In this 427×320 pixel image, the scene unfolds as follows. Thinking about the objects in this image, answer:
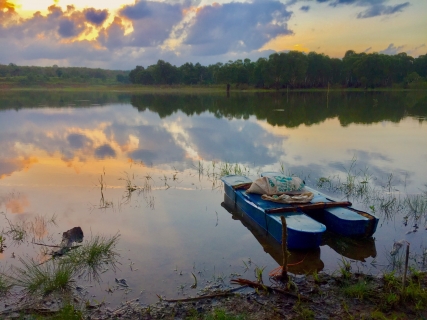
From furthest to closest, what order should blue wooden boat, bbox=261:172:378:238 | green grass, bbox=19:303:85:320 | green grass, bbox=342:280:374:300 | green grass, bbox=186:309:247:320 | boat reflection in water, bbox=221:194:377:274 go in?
blue wooden boat, bbox=261:172:378:238
boat reflection in water, bbox=221:194:377:274
green grass, bbox=342:280:374:300
green grass, bbox=19:303:85:320
green grass, bbox=186:309:247:320

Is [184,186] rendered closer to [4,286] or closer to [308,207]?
[308,207]

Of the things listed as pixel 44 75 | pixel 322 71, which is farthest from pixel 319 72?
pixel 44 75

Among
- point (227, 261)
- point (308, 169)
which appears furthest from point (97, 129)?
point (227, 261)

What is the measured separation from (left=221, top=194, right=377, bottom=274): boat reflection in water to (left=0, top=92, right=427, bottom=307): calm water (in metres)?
0.03

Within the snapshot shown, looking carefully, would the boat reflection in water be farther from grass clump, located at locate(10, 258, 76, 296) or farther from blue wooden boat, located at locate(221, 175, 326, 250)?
grass clump, located at locate(10, 258, 76, 296)

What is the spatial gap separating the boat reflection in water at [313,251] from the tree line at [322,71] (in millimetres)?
67317

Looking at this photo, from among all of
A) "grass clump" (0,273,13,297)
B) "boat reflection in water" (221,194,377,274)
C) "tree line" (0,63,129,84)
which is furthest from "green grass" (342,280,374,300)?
"tree line" (0,63,129,84)

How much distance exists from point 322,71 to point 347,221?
7594cm

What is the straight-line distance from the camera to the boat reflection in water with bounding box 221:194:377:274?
5.66 meters

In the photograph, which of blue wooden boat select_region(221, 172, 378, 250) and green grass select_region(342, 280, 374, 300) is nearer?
green grass select_region(342, 280, 374, 300)

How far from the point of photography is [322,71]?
76.8 metres

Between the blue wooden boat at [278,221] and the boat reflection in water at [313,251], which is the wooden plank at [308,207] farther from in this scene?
the boat reflection in water at [313,251]

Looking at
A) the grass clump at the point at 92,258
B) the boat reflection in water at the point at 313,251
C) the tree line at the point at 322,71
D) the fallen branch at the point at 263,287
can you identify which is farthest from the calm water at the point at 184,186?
the tree line at the point at 322,71

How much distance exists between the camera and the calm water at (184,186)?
19.0ft
